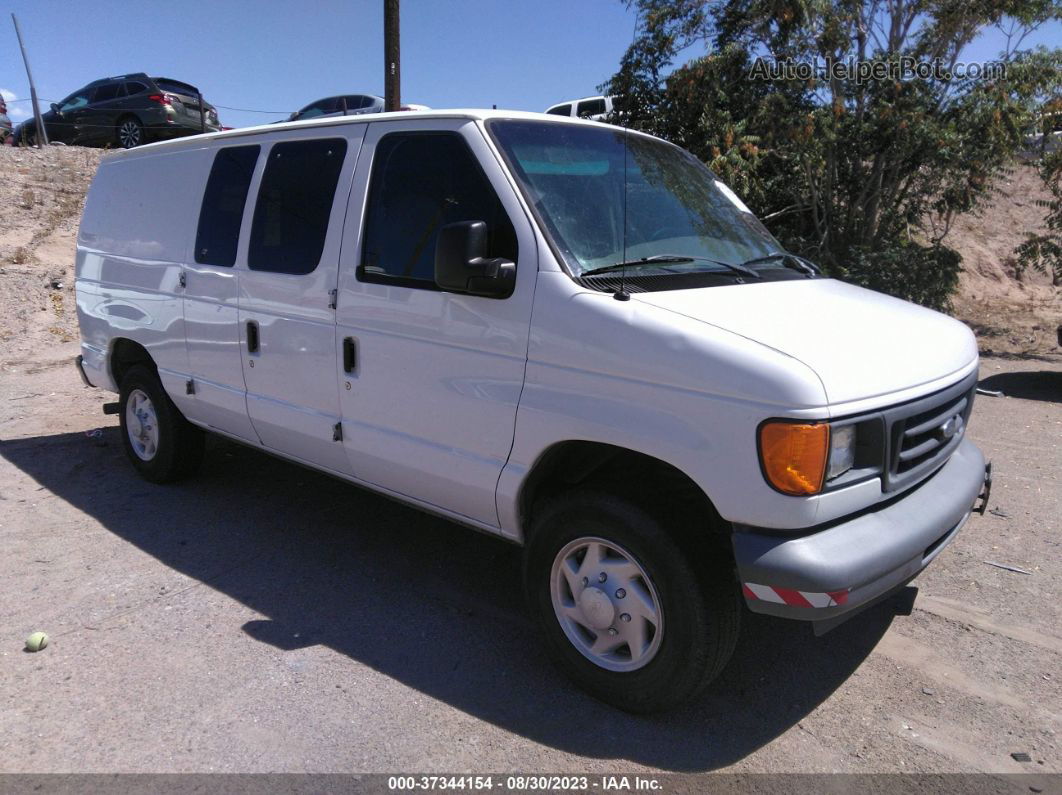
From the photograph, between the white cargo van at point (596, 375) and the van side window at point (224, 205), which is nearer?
the white cargo van at point (596, 375)

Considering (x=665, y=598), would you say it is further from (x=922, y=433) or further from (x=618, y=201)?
(x=618, y=201)

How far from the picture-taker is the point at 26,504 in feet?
18.3

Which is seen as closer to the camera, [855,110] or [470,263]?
[470,263]

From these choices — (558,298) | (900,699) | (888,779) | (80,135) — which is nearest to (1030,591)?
(900,699)

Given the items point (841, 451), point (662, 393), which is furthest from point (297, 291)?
point (841, 451)

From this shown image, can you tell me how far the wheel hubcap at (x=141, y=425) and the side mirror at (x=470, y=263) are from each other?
3308 millimetres

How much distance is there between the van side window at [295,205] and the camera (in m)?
4.22

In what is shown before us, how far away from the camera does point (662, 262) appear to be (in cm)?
351

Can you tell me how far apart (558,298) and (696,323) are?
553 mm

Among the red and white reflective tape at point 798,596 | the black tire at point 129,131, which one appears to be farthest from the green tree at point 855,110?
the black tire at point 129,131

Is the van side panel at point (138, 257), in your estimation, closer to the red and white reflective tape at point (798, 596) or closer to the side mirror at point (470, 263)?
the side mirror at point (470, 263)

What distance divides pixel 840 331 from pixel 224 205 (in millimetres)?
3550

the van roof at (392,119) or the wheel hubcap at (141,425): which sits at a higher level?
the van roof at (392,119)

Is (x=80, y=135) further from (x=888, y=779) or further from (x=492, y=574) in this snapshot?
(x=888, y=779)
